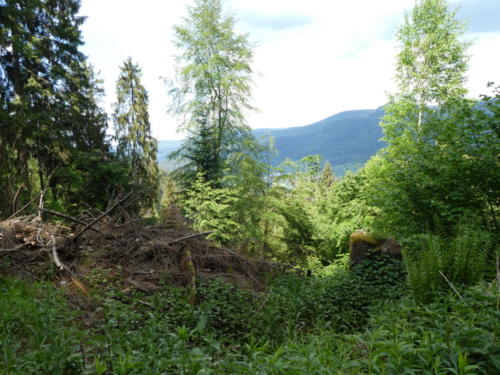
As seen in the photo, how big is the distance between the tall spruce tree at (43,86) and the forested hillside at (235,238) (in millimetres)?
87

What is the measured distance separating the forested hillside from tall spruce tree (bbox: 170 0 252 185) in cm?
10

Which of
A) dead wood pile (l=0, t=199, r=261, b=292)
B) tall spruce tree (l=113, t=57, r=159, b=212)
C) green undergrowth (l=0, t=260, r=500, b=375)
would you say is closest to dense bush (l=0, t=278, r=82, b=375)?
green undergrowth (l=0, t=260, r=500, b=375)

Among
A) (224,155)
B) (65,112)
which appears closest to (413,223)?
(224,155)

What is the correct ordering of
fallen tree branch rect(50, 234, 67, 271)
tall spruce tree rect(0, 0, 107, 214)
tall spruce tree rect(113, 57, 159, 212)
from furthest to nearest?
tall spruce tree rect(113, 57, 159, 212)
tall spruce tree rect(0, 0, 107, 214)
fallen tree branch rect(50, 234, 67, 271)

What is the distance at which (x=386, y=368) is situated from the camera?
207 centimetres

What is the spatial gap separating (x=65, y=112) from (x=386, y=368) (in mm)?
17743

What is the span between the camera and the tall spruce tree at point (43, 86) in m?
13.6

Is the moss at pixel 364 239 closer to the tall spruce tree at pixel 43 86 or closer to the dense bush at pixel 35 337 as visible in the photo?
the dense bush at pixel 35 337

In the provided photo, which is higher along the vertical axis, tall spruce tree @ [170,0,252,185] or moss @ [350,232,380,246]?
tall spruce tree @ [170,0,252,185]

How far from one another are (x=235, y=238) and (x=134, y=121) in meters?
17.9

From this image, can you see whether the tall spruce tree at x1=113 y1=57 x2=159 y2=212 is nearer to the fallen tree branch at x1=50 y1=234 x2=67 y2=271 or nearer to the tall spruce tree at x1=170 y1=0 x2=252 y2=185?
the tall spruce tree at x1=170 y1=0 x2=252 y2=185

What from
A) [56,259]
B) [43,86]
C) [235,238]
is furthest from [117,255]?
[43,86]

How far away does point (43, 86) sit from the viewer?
50.5 feet

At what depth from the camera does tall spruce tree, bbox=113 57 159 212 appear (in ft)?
82.5
